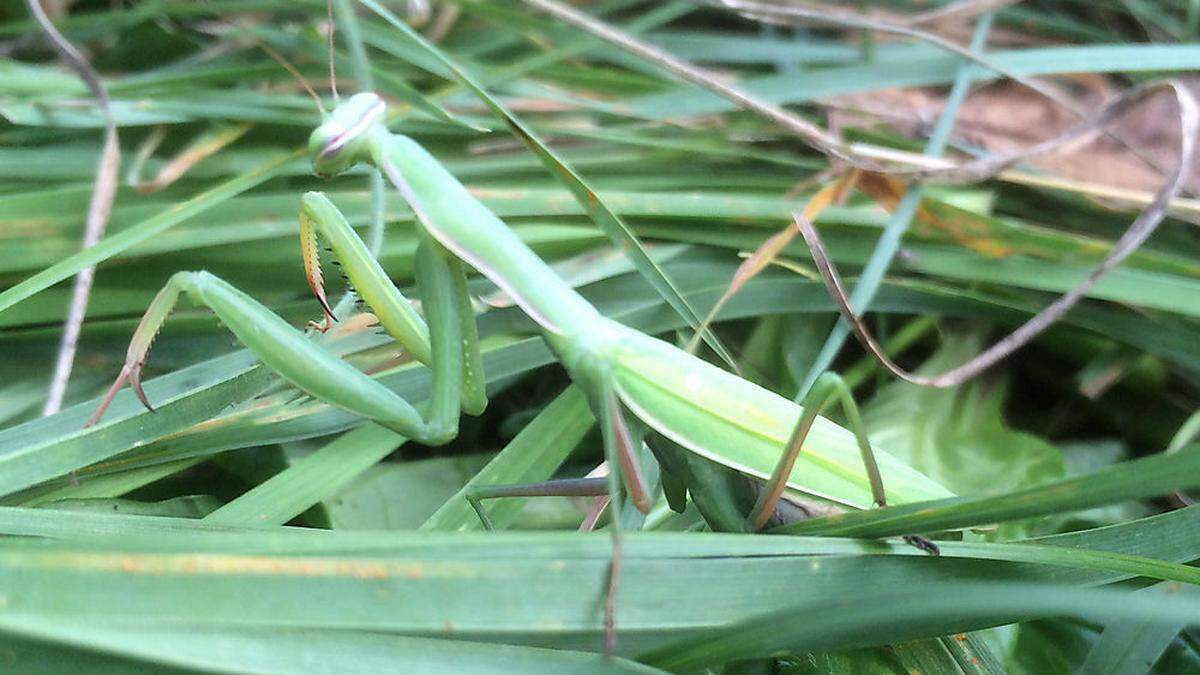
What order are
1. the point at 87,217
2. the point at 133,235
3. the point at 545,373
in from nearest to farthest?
the point at 133,235 → the point at 87,217 → the point at 545,373

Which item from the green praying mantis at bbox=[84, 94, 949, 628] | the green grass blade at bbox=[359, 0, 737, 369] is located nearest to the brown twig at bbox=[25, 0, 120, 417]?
the green praying mantis at bbox=[84, 94, 949, 628]

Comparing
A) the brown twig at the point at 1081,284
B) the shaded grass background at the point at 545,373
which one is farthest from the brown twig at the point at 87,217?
the brown twig at the point at 1081,284

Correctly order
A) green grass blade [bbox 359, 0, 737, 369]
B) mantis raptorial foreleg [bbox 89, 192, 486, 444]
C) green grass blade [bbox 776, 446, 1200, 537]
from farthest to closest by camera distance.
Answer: green grass blade [bbox 359, 0, 737, 369] < mantis raptorial foreleg [bbox 89, 192, 486, 444] < green grass blade [bbox 776, 446, 1200, 537]

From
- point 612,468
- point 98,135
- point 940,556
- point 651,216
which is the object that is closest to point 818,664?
point 940,556

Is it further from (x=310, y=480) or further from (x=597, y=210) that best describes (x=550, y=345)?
(x=310, y=480)

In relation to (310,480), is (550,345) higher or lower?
higher

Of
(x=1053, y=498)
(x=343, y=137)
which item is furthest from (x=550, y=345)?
(x=1053, y=498)

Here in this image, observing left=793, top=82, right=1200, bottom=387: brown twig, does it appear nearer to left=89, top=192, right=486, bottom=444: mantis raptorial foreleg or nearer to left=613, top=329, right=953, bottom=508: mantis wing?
left=613, top=329, right=953, bottom=508: mantis wing
